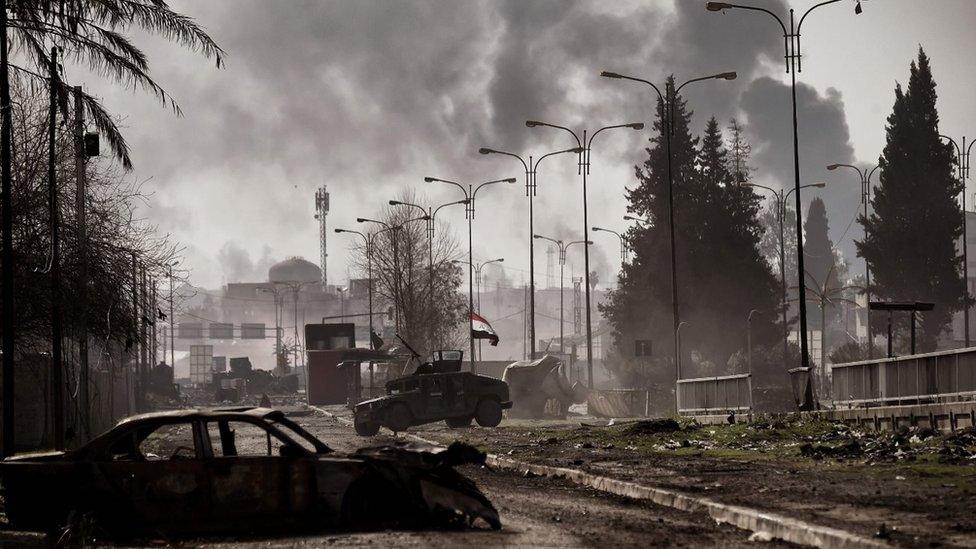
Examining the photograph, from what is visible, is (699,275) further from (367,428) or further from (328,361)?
(367,428)

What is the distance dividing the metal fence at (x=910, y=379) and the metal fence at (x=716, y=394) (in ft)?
10.5

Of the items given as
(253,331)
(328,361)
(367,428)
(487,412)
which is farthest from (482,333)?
(253,331)

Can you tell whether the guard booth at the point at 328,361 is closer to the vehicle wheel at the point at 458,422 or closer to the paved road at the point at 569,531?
the vehicle wheel at the point at 458,422

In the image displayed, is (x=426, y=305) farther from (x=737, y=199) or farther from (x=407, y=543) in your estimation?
(x=407, y=543)

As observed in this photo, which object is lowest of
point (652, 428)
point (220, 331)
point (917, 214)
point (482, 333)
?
point (652, 428)

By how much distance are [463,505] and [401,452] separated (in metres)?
0.86

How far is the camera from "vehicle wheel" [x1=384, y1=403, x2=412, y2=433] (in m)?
33.7

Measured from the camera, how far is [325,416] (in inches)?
2020

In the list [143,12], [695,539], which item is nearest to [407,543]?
[695,539]

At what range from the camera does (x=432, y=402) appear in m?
34.2

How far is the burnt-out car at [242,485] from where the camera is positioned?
40.5ft

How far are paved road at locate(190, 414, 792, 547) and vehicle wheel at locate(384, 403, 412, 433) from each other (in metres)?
17.7

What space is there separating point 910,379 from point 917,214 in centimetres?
5088

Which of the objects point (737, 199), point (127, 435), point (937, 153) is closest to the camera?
point (127, 435)
